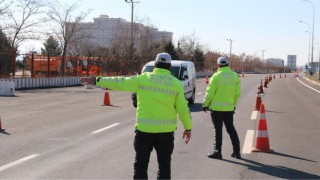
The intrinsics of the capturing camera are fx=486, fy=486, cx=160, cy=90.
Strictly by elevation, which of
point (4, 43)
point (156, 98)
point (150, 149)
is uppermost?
point (4, 43)

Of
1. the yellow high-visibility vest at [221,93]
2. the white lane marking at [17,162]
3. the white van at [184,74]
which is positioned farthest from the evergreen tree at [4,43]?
the yellow high-visibility vest at [221,93]

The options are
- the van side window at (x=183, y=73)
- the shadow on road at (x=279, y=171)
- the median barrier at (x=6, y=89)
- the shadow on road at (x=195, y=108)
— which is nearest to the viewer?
the shadow on road at (x=279, y=171)

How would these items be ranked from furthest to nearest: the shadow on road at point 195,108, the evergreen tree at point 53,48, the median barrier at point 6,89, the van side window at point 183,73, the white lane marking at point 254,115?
the evergreen tree at point 53,48 < the median barrier at point 6,89 < the van side window at point 183,73 < the shadow on road at point 195,108 < the white lane marking at point 254,115

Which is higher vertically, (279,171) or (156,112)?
(156,112)

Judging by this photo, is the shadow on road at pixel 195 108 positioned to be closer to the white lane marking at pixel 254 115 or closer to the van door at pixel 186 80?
the van door at pixel 186 80

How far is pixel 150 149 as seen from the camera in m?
5.26

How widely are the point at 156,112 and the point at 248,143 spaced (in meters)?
5.20

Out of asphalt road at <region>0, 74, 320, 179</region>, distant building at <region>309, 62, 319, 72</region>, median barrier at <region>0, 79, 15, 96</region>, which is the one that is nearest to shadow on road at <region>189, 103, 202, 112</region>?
asphalt road at <region>0, 74, 320, 179</region>

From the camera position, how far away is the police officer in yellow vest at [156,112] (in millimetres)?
5215

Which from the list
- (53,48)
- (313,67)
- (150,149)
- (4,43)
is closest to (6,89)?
(4,43)

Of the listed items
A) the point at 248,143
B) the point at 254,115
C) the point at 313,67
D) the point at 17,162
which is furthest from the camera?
the point at 313,67

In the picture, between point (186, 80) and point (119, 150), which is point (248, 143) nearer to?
point (119, 150)

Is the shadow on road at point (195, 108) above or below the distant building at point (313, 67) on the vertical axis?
below

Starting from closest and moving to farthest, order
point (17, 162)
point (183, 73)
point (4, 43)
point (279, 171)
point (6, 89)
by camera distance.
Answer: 1. point (279, 171)
2. point (17, 162)
3. point (183, 73)
4. point (6, 89)
5. point (4, 43)
